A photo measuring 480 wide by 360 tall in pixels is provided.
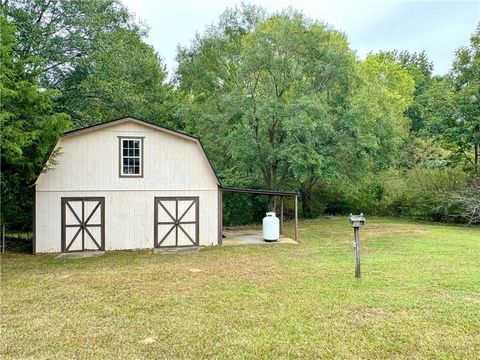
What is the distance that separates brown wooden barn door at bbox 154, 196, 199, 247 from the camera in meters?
11.9

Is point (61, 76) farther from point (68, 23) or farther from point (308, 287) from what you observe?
point (308, 287)

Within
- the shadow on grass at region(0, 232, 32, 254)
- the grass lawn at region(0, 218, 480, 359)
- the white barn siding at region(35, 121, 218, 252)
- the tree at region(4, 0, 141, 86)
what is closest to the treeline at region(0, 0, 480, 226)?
the tree at region(4, 0, 141, 86)

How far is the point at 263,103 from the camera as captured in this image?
1609 centimetres

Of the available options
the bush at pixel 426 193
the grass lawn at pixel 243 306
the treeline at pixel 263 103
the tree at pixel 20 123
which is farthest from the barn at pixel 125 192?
the bush at pixel 426 193

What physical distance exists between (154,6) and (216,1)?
3426mm

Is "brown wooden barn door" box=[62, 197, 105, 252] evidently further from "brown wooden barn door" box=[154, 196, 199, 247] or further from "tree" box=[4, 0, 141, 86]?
"tree" box=[4, 0, 141, 86]

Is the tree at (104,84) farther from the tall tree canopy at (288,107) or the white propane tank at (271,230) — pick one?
the white propane tank at (271,230)

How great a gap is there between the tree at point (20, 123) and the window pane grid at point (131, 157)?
5.93 ft

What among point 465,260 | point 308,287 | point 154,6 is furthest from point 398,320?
point 154,6

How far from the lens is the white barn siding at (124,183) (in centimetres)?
1107

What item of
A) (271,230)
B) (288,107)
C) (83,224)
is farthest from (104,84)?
(271,230)

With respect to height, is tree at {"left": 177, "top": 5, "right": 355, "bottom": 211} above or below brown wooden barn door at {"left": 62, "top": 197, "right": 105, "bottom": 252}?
above

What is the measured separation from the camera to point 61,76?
15.4 metres

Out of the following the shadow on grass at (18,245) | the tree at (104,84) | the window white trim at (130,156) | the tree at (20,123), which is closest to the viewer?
the tree at (20,123)
